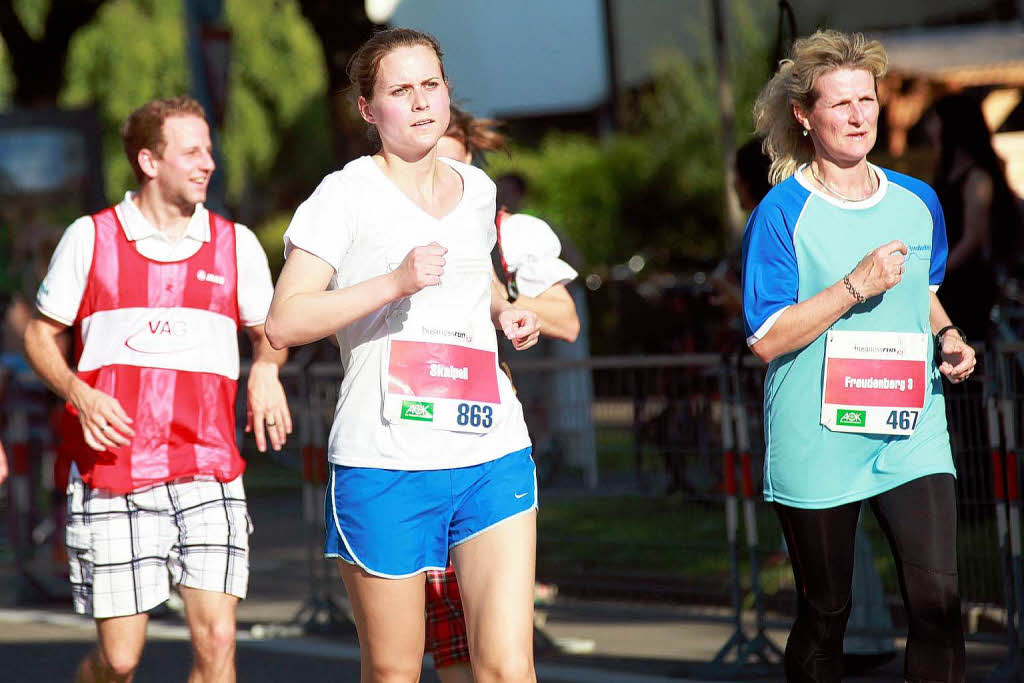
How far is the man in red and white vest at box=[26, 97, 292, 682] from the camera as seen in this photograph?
5.28 m

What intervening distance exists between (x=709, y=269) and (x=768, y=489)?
685cm

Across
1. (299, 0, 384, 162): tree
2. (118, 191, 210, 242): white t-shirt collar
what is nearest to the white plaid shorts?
(118, 191, 210, 242): white t-shirt collar

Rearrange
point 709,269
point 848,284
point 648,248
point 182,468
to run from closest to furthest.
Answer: point 848,284 < point 182,468 < point 709,269 < point 648,248

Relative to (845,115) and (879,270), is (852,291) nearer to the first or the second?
(879,270)

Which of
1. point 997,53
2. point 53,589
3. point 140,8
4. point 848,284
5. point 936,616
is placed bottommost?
point 53,589

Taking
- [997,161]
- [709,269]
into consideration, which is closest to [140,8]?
[709,269]

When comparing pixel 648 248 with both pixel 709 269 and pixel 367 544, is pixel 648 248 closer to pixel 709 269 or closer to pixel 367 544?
pixel 709 269

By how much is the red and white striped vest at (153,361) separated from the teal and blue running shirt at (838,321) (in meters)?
1.74

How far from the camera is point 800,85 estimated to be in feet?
16.0

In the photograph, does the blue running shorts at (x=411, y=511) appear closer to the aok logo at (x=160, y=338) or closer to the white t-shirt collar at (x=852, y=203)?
the white t-shirt collar at (x=852, y=203)

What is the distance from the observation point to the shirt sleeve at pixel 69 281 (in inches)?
212

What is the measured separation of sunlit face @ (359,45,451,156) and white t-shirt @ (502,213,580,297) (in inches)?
36.3

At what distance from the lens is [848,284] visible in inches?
178

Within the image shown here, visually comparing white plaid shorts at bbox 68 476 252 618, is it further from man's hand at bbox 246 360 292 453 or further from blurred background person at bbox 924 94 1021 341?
blurred background person at bbox 924 94 1021 341
